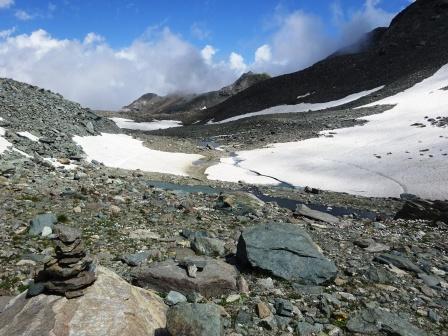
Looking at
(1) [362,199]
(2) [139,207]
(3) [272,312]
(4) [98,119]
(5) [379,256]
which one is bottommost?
(1) [362,199]

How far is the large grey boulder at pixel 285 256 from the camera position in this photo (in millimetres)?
11281

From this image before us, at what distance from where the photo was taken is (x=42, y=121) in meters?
35.7

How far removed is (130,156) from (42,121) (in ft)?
28.5

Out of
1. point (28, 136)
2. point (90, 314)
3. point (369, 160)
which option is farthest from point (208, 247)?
point (369, 160)

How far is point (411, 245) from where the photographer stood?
1644cm

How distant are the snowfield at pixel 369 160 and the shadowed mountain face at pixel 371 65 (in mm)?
39771

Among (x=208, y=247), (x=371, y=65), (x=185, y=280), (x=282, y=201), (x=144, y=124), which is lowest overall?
(x=282, y=201)

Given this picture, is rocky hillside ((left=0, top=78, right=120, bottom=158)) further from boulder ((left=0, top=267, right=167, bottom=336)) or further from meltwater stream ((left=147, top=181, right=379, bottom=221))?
boulder ((left=0, top=267, right=167, bottom=336))

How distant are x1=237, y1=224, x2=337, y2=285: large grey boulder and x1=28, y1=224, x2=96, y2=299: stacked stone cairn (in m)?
4.85

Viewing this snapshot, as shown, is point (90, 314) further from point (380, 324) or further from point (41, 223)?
point (41, 223)

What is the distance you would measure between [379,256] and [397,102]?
61671 mm

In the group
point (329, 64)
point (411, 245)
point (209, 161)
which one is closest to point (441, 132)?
point (209, 161)

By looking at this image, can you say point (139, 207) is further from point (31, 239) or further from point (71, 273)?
point (71, 273)

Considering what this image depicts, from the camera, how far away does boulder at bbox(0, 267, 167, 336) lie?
7055 mm
